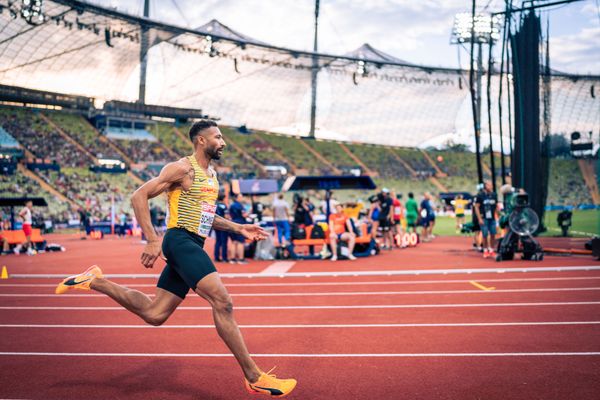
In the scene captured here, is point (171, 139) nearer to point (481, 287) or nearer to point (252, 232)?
point (481, 287)

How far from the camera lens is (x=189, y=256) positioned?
3926mm

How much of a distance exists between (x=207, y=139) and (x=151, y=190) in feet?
2.09

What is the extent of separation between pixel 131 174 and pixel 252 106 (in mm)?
28754

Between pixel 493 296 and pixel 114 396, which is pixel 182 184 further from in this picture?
pixel 493 296

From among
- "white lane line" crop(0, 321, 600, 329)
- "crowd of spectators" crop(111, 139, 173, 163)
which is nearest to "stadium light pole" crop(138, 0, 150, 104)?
"crowd of spectators" crop(111, 139, 173, 163)

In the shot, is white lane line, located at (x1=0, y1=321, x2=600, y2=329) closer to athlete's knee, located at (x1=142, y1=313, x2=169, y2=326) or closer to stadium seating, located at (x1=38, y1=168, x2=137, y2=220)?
athlete's knee, located at (x1=142, y1=313, x2=169, y2=326)

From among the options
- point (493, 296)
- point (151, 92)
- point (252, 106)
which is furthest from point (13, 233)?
point (252, 106)

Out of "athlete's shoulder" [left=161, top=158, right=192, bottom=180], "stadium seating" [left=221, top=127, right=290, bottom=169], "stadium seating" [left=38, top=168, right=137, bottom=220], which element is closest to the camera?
"athlete's shoulder" [left=161, top=158, right=192, bottom=180]

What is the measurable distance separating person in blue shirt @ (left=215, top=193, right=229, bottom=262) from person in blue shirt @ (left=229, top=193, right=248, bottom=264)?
188mm

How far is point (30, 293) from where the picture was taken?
9.50 meters

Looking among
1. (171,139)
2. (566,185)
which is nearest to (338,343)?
(171,139)

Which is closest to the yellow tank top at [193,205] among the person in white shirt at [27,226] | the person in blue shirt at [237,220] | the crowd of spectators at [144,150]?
the person in blue shirt at [237,220]

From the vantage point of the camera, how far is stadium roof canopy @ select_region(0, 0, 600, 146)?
1829 inches

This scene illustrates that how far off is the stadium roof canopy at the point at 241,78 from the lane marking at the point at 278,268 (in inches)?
1230
